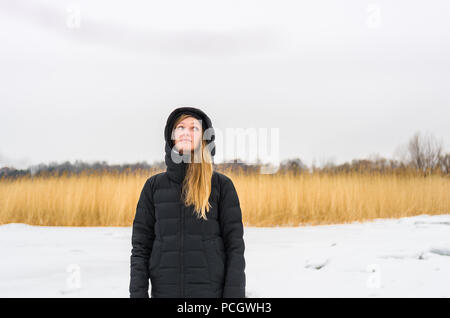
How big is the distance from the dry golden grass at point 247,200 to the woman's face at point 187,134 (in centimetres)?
617

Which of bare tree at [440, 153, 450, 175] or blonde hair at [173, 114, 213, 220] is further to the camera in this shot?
bare tree at [440, 153, 450, 175]

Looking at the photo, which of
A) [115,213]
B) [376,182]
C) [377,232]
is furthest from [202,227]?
[376,182]

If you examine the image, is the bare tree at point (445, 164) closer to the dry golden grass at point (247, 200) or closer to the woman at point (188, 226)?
the dry golden grass at point (247, 200)

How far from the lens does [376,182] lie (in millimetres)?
11422

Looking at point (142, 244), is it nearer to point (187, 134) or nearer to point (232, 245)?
point (232, 245)

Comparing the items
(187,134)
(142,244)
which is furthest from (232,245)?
(187,134)

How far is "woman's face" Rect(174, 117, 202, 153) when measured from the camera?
8.27 ft

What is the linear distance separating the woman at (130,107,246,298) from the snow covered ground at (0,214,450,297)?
1.41 meters

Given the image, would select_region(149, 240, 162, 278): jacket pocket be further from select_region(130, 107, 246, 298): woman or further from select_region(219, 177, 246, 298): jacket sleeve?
select_region(219, 177, 246, 298): jacket sleeve

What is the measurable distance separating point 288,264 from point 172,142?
2.62 m

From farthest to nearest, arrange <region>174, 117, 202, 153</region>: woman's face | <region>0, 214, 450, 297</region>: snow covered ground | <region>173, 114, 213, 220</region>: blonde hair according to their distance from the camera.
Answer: <region>0, 214, 450, 297</region>: snow covered ground
<region>174, 117, 202, 153</region>: woman's face
<region>173, 114, 213, 220</region>: blonde hair

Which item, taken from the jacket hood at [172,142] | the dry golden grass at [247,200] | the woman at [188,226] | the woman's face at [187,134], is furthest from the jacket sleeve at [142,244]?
the dry golden grass at [247,200]

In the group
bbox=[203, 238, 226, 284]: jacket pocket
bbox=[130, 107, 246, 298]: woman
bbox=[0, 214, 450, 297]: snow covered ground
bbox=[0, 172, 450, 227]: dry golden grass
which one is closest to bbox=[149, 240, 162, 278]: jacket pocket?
bbox=[130, 107, 246, 298]: woman
